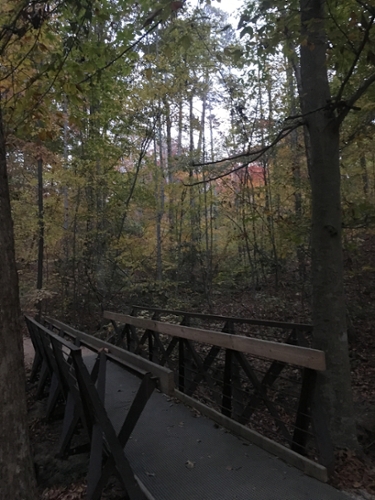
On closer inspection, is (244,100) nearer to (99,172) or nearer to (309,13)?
(99,172)

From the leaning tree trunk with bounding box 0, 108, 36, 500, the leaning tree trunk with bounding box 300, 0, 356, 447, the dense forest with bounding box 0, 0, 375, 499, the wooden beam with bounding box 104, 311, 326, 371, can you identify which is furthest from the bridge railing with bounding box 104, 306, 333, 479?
the leaning tree trunk with bounding box 0, 108, 36, 500

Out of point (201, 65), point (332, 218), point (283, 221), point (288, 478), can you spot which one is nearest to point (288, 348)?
point (288, 478)

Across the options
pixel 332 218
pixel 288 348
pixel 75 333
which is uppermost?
pixel 332 218

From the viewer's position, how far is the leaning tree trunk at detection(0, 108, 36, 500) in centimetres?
243

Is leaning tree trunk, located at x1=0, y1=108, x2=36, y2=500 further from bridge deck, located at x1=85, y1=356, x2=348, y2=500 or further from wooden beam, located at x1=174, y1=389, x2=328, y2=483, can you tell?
wooden beam, located at x1=174, y1=389, x2=328, y2=483

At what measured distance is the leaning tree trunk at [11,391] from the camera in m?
2.43

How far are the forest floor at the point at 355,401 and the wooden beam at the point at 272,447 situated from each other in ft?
0.51

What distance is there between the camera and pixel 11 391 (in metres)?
2.50

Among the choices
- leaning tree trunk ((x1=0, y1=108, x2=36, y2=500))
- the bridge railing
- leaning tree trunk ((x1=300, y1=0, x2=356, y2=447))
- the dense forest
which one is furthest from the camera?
the dense forest

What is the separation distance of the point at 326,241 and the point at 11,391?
3181 millimetres

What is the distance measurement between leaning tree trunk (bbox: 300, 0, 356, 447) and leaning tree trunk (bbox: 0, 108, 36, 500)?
269 cm

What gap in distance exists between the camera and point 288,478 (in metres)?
2.99

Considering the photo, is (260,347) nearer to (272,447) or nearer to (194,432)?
(272,447)

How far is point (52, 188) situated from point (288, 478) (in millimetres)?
11765
